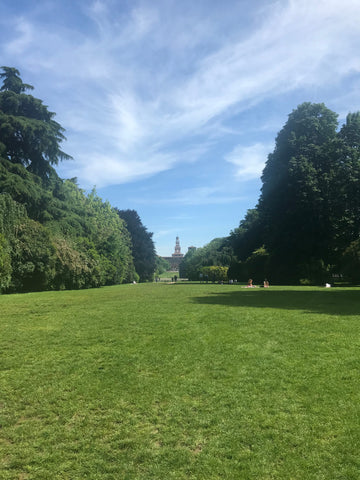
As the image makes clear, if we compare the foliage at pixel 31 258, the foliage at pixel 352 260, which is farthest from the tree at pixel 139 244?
the foliage at pixel 352 260

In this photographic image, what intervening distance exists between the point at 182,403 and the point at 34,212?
94.0 feet

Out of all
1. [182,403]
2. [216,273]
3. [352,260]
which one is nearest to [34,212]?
[352,260]

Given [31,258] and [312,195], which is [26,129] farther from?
[312,195]

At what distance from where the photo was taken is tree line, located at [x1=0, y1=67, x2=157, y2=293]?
25516 millimetres

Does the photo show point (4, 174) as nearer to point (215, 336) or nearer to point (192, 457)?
→ point (215, 336)

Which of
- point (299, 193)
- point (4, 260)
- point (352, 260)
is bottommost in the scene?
point (352, 260)

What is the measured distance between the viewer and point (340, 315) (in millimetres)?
10836

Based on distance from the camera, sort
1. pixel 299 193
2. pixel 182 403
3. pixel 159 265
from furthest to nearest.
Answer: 1. pixel 159 265
2. pixel 299 193
3. pixel 182 403

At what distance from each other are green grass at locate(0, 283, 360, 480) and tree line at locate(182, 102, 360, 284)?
2141 centimetres

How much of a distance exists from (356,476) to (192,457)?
1656 mm

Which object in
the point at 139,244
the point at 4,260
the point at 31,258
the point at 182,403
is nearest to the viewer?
the point at 182,403

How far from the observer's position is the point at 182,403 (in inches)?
199

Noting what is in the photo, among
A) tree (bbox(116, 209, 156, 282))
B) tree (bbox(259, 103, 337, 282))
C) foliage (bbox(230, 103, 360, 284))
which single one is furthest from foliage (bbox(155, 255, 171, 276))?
foliage (bbox(230, 103, 360, 284))

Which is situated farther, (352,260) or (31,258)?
(31,258)
